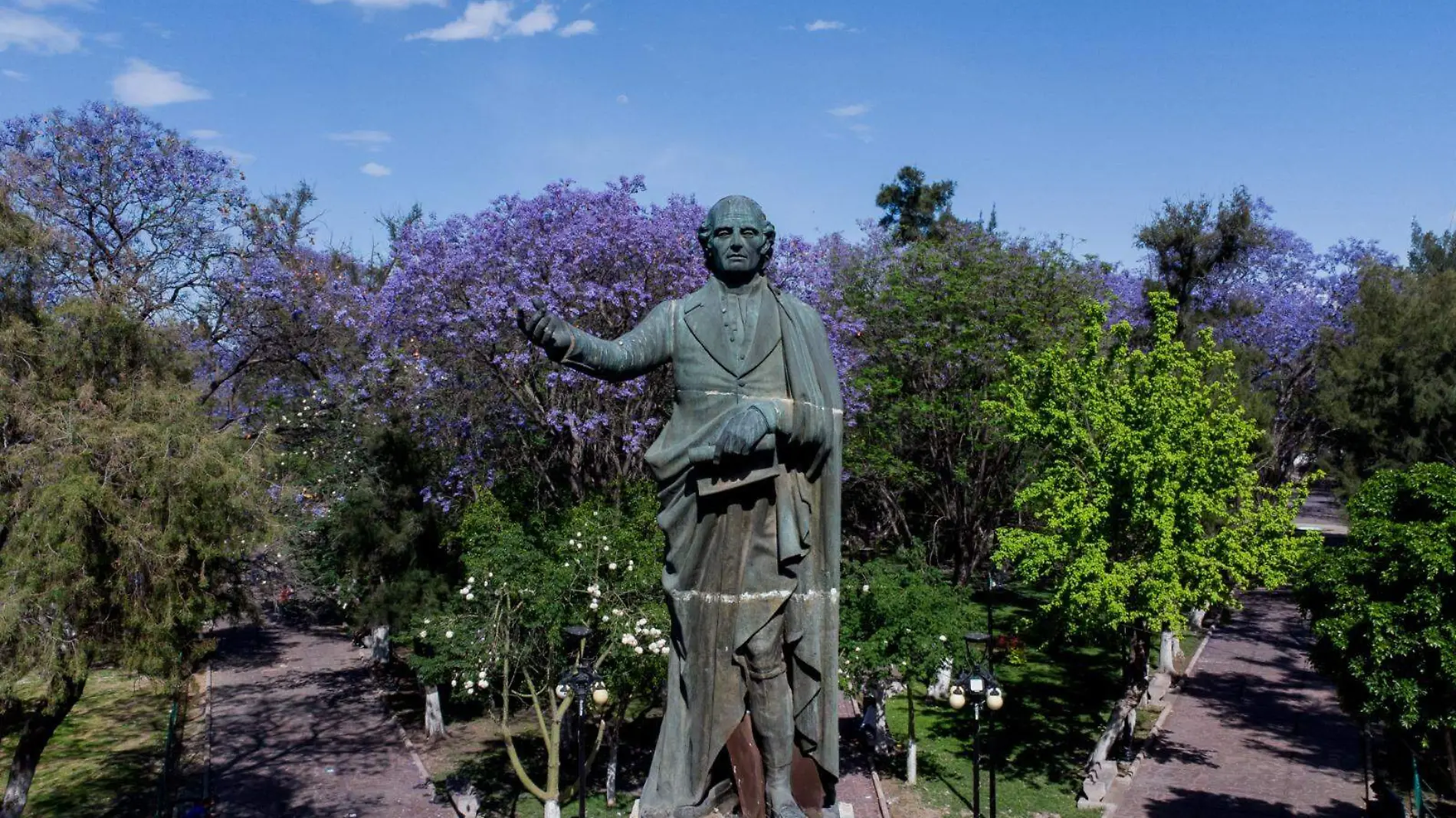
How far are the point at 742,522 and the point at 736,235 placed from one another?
139 centimetres

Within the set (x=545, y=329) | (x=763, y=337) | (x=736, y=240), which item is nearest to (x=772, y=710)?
(x=763, y=337)

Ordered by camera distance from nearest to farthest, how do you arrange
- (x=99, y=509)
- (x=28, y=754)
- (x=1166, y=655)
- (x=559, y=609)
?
1. (x=99, y=509)
2. (x=28, y=754)
3. (x=559, y=609)
4. (x=1166, y=655)

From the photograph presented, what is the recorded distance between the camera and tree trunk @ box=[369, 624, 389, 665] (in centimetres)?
2438

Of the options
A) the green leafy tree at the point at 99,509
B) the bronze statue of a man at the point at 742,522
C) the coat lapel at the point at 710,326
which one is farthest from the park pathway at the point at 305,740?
the coat lapel at the point at 710,326

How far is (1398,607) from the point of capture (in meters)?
12.5

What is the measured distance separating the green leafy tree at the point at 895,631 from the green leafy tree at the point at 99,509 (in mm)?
9029

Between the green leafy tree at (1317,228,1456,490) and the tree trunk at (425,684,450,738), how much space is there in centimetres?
2265

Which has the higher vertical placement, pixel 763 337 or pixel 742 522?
pixel 763 337

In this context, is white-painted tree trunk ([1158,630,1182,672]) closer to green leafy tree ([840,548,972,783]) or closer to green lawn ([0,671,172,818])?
green leafy tree ([840,548,972,783])

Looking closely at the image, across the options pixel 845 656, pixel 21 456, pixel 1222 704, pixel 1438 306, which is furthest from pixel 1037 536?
pixel 1438 306

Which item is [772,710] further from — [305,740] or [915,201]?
[915,201]

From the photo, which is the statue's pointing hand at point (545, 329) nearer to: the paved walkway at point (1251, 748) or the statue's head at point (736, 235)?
the statue's head at point (736, 235)

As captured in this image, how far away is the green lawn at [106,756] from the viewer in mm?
17422

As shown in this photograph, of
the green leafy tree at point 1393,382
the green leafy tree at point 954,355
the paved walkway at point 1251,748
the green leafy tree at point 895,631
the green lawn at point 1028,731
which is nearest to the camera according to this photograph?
the paved walkway at point 1251,748
